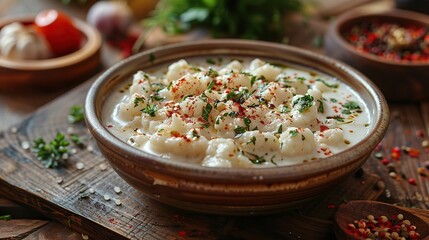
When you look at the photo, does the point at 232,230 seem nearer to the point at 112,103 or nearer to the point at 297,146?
the point at 297,146

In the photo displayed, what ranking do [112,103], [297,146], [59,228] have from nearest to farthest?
[297,146], [59,228], [112,103]

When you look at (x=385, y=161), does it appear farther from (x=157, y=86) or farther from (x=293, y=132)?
(x=157, y=86)

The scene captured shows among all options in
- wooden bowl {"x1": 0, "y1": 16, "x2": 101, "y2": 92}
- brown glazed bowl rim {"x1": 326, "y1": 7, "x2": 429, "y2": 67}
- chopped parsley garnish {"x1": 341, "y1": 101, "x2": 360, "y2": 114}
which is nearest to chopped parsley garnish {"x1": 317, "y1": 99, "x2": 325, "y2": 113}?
chopped parsley garnish {"x1": 341, "y1": 101, "x2": 360, "y2": 114}

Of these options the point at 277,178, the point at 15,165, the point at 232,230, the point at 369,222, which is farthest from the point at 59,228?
the point at 369,222

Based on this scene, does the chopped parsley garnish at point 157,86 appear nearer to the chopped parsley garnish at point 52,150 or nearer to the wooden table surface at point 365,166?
the chopped parsley garnish at point 52,150

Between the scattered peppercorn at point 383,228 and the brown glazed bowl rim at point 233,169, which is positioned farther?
the scattered peppercorn at point 383,228

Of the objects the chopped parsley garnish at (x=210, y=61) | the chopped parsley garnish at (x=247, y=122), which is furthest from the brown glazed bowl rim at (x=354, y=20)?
→ the chopped parsley garnish at (x=247, y=122)

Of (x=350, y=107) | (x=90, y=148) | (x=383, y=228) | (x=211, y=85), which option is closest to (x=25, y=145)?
(x=90, y=148)

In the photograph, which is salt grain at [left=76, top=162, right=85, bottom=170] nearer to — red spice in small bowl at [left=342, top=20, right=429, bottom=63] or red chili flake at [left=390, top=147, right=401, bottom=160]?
red chili flake at [left=390, top=147, right=401, bottom=160]
